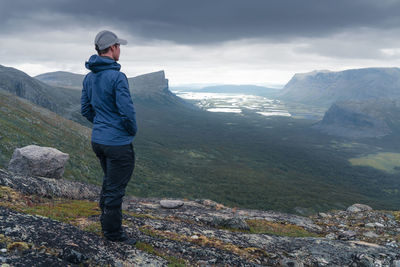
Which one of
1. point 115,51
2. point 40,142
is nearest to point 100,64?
point 115,51

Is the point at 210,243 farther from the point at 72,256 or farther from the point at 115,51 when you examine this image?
the point at 115,51

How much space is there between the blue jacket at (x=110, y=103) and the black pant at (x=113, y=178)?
0.22 meters

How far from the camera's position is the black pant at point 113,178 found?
22.5 ft

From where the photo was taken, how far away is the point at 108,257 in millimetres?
6465

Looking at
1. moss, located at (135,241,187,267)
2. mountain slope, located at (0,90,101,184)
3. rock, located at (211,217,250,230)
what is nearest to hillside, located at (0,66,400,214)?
mountain slope, located at (0,90,101,184)

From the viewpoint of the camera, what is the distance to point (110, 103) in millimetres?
6988

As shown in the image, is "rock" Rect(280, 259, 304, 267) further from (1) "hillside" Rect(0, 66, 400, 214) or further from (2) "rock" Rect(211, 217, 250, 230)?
(1) "hillside" Rect(0, 66, 400, 214)

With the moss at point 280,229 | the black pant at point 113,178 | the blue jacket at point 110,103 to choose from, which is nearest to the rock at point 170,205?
the moss at point 280,229

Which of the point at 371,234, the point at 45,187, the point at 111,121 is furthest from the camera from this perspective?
the point at 371,234

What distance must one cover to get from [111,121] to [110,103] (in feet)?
1.69

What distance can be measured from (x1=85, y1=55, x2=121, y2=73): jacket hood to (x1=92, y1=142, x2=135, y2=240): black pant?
7.02ft

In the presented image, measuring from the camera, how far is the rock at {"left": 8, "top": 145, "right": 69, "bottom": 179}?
16.8 meters

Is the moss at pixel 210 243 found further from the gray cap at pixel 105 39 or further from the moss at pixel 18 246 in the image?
the gray cap at pixel 105 39

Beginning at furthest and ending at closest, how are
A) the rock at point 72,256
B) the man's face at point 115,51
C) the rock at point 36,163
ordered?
the rock at point 36,163 < the man's face at point 115,51 < the rock at point 72,256
